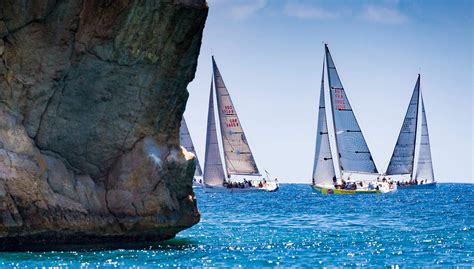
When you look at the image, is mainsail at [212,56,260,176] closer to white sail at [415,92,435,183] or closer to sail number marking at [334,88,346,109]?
sail number marking at [334,88,346,109]

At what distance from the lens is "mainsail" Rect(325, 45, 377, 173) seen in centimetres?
7844

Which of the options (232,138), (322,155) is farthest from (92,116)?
(322,155)

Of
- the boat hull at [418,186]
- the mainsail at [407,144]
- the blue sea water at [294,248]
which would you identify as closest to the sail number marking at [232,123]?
the mainsail at [407,144]

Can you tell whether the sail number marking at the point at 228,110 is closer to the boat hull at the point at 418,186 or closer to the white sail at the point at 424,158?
the white sail at the point at 424,158

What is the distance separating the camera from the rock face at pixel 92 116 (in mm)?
23047

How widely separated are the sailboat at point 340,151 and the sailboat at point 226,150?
260 inches

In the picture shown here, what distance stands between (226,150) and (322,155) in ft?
28.5

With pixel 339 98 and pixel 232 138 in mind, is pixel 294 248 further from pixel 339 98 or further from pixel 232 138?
pixel 232 138

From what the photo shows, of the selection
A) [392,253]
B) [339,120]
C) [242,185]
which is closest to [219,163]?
[242,185]

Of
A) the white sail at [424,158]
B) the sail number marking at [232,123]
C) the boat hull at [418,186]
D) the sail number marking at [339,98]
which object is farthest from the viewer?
the boat hull at [418,186]

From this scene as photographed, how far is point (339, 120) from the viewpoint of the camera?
7944 cm

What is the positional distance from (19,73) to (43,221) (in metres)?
3.67

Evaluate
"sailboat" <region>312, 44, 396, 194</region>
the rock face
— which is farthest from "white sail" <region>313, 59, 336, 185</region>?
the rock face

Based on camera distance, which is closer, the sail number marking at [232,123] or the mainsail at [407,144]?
the sail number marking at [232,123]
